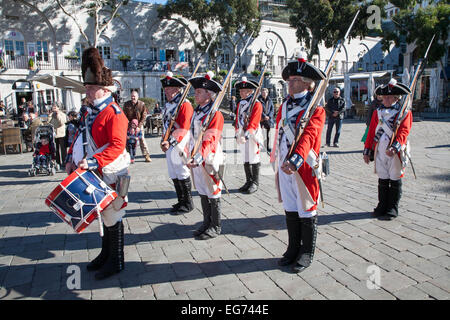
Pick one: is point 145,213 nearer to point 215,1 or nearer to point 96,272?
point 96,272

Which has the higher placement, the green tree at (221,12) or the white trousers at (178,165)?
the green tree at (221,12)

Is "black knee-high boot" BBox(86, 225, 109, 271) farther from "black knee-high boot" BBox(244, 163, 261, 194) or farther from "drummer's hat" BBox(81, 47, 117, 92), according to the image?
"black knee-high boot" BBox(244, 163, 261, 194)

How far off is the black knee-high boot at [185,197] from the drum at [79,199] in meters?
2.36

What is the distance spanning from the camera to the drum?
3197mm

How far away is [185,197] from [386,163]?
3.21 meters

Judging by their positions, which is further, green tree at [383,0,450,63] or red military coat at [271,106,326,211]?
green tree at [383,0,450,63]

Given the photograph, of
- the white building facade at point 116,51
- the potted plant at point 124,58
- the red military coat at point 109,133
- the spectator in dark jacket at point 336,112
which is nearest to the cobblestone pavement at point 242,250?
the red military coat at point 109,133

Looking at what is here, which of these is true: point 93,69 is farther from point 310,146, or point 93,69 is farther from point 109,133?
point 310,146

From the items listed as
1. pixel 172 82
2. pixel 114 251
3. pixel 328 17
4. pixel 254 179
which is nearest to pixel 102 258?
pixel 114 251

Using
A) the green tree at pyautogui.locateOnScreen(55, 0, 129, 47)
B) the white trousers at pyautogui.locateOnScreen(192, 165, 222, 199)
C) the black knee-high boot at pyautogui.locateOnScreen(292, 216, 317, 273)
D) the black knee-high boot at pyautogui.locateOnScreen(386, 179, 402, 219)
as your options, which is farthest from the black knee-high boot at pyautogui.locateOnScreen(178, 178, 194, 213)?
the green tree at pyautogui.locateOnScreen(55, 0, 129, 47)

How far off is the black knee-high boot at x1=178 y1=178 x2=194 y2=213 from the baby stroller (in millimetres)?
5193

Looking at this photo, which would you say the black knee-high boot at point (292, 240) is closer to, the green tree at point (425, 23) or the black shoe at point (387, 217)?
the black shoe at point (387, 217)

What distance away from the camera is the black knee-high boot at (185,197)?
Answer: 221 inches

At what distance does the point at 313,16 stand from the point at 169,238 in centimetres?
2781
